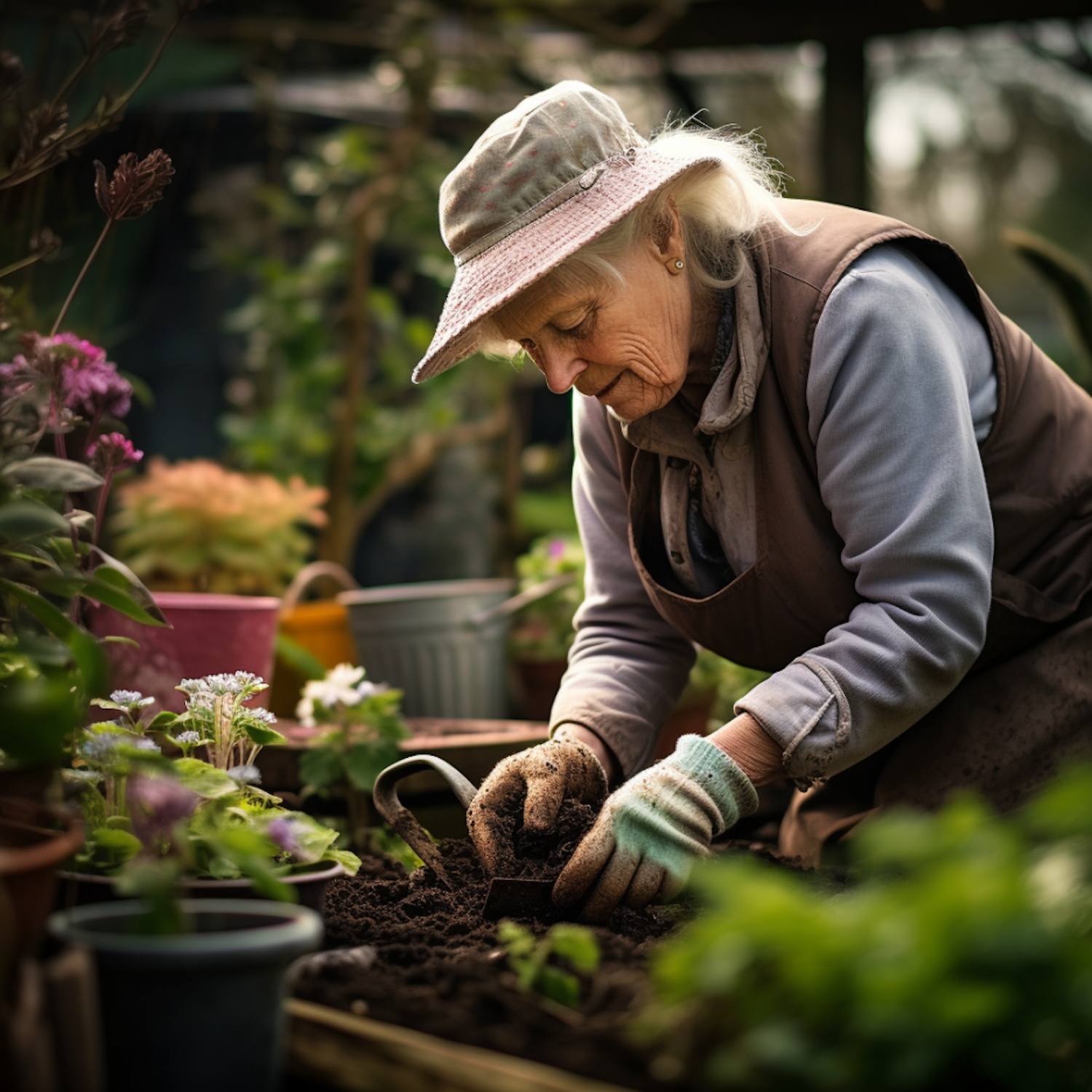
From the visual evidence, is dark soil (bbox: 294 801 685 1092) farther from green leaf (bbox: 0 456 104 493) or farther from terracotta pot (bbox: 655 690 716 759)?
terracotta pot (bbox: 655 690 716 759)

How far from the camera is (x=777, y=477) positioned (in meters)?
1.71

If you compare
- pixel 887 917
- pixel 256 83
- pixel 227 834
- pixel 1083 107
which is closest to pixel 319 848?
pixel 227 834

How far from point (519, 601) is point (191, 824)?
1898 millimetres

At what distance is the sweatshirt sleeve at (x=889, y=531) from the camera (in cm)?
152

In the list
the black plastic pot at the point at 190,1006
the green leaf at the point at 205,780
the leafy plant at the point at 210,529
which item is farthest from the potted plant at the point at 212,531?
the black plastic pot at the point at 190,1006

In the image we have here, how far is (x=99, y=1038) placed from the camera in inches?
35.0

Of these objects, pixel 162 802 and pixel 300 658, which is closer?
pixel 162 802

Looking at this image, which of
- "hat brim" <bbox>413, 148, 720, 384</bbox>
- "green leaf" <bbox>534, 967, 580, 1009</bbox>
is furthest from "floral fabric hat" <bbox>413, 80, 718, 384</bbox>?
"green leaf" <bbox>534, 967, 580, 1009</bbox>

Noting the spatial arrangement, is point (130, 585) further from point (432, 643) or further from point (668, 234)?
point (432, 643)

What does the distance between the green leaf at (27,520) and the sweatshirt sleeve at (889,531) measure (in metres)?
0.85

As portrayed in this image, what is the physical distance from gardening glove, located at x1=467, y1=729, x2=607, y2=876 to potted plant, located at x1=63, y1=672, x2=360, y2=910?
0.20 metres

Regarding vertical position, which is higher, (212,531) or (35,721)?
(35,721)

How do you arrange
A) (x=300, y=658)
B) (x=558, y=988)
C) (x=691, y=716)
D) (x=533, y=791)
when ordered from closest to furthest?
(x=558, y=988), (x=533, y=791), (x=300, y=658), (x=691, y=716)

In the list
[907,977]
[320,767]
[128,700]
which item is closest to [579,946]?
[907,977]
